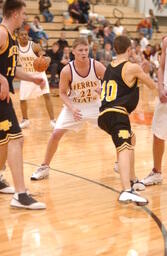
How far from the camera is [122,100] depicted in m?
5.09

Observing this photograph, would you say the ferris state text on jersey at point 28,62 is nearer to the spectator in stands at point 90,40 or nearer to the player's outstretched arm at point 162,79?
the player's outstretched arm at point 162,79

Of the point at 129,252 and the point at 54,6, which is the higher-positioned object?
the point at 54,6

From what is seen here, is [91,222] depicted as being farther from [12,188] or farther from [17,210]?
[12,188]

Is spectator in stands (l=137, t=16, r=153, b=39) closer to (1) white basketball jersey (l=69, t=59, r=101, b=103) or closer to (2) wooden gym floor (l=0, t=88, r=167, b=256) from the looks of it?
(2) wooden gym floor (l=0, t=88, r=167, b=256)

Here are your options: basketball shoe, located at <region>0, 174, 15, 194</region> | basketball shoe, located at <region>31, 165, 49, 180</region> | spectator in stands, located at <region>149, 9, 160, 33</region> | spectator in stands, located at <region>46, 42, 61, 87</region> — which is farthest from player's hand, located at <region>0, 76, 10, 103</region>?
spectator in stands, located at <region>149, 9, 160, 33</region>

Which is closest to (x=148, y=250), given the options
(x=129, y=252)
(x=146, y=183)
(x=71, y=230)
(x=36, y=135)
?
(x=129, y=252)

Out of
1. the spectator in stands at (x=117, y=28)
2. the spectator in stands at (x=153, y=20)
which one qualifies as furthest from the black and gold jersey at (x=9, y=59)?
the spectator in stands at (x=153, y=20)

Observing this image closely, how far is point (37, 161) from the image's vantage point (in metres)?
6.65

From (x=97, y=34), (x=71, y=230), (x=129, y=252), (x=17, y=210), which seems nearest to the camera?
(x=129, y=252)

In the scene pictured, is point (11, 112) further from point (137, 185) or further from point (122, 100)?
point (137, 185)

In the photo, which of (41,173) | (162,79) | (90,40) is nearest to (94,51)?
(90,40)

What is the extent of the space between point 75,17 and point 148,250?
16293 mm

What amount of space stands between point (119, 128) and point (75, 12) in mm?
14790

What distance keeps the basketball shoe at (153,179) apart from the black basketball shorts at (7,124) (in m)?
1.68
